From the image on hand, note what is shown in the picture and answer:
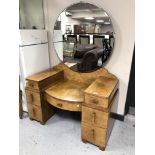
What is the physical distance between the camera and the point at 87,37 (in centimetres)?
191

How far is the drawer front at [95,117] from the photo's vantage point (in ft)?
4.89

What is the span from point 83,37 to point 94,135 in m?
1.18

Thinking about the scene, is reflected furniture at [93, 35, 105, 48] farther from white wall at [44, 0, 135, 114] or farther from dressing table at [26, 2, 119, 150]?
white wall at [44, 0, 135, 114]

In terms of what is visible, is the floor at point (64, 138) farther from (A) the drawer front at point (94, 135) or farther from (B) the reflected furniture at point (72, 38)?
(B) the reflected furniture at point (72, 38)

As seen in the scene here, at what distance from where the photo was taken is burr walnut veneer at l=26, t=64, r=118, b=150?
1504mm

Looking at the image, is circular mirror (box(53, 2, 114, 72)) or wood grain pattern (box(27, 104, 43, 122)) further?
wood grain pattern (box(27, 104, 43, 122))

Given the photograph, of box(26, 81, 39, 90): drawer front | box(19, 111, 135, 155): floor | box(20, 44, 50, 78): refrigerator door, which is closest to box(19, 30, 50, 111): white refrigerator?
box(20, 44, 50, 78): refrigerator door

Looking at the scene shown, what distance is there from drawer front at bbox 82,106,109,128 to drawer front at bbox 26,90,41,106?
0.63 m

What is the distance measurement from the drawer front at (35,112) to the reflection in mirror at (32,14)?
1.11 metres

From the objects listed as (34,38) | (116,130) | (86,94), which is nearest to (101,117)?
(86,94)

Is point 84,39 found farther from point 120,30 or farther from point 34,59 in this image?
point 34,59
